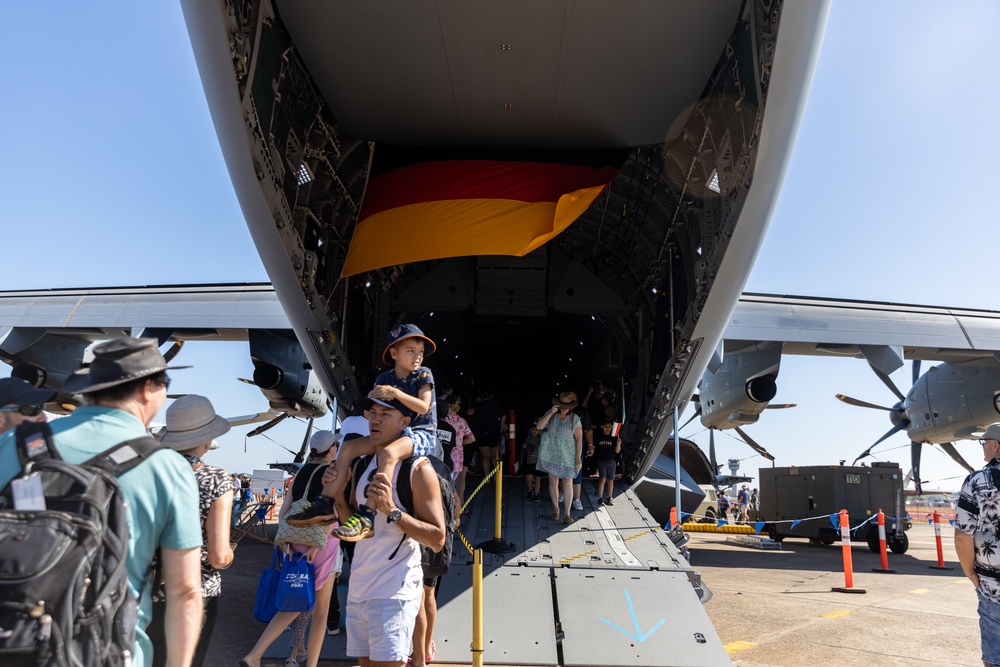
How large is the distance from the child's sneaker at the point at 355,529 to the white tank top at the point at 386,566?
0.10 metres

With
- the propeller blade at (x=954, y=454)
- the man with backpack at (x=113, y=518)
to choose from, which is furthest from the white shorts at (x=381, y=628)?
the propeller blade at (x=954, y=454)

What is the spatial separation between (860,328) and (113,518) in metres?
10.9

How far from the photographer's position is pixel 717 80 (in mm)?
6078

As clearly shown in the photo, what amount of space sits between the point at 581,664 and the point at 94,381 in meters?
4.40

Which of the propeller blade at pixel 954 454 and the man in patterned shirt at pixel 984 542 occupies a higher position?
the propeller blade at pixel 954 454

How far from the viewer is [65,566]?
1.63 meters

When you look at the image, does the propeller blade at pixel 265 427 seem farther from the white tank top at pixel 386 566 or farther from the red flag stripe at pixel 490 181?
the white tank top at pixel 386 566

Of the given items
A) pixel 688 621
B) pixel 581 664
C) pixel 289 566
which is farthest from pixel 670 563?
pixel 289 566

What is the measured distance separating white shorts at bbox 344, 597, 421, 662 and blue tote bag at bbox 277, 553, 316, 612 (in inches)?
73.1

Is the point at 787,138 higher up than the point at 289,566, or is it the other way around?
the point at 787,138

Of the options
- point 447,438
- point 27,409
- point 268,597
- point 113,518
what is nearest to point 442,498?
point 113,518

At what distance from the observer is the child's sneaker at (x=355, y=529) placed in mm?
2941

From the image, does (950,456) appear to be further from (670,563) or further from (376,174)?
(376,174)

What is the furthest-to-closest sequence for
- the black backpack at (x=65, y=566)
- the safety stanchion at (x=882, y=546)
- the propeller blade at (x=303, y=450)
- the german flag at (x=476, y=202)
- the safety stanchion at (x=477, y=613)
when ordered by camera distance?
the safety stanchion at (x=882, y=546) < the propeller blade at (x=303, y=450) < the german flag at (x=476, y=202) < the safety stanchion at (x=477, y=613) < the black backpack at (x=65, y=566)
